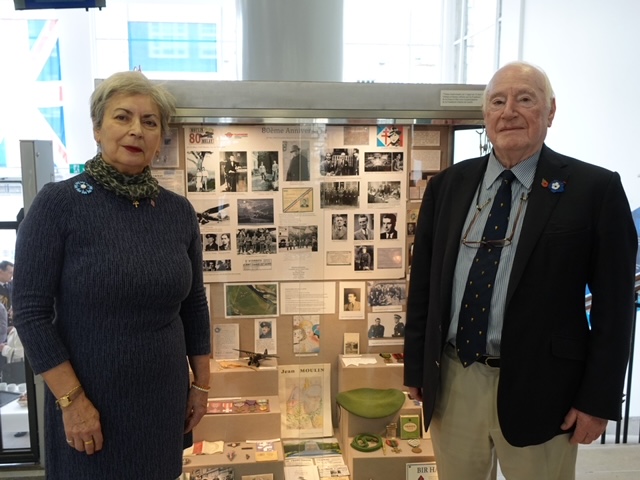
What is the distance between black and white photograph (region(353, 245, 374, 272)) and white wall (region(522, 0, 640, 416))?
445 cm

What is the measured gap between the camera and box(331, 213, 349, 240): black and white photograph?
2.40 m

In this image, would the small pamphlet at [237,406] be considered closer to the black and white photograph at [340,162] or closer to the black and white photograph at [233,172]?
the black and white photograph at [233,172]

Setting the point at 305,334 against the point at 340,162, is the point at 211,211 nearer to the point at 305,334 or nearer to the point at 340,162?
the point at 340,162

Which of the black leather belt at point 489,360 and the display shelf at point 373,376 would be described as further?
the display shelf at point 373,376

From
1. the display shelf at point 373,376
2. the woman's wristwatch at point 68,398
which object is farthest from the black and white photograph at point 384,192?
the woman's wristwatch at point 68,398

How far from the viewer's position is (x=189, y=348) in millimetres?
1671

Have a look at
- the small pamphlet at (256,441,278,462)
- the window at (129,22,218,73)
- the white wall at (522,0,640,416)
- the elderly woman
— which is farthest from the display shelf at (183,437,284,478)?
the window at (129,22,218,73)

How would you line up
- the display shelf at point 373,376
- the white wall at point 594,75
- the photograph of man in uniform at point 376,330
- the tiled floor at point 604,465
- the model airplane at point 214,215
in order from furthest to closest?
1. the white wall at point 594,75
2. the tiled floor at point 604,465
3. the photograph of man in uniform at point 376,330
4. the display shelf at point 373,376
5. the model airplane at point 214,215

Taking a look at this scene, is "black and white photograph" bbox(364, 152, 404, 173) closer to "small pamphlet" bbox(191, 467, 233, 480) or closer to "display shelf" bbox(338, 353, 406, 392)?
"display shelf" bbox(338, 353, 406, 392)

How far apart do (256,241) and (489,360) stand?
1149mm

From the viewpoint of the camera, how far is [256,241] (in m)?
2.38

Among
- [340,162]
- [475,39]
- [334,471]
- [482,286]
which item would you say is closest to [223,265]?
[340,162]

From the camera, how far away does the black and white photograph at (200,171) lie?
2.29 m

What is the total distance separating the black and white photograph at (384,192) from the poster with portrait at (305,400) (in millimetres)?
805
